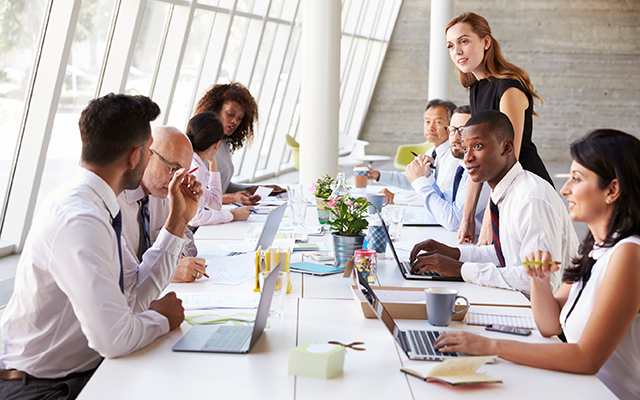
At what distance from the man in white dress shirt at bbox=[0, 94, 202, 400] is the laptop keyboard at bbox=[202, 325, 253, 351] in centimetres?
13

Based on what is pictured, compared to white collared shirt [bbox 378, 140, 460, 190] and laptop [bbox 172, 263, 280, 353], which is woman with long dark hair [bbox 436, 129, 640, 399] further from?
white collared shirt [bbox 378, 140, 460, 190]

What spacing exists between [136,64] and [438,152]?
3490 millimetres

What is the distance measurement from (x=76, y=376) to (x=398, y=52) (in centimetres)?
1535

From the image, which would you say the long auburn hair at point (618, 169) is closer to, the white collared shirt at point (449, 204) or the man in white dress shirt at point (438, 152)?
the white collared shirt at point (449, 204)

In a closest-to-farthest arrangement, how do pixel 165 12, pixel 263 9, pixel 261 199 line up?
pixel 261 199 < pixel 165 12 < pixel 263 9

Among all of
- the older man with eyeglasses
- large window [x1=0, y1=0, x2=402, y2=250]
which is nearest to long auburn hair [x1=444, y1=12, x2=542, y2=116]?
the older man with eyeglasses

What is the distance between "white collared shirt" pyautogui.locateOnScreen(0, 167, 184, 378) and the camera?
1.51m

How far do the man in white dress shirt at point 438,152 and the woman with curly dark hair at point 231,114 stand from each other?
1000mm

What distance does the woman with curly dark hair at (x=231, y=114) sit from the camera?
4211 millimetres

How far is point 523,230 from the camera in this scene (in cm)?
235

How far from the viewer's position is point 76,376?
1.72 m

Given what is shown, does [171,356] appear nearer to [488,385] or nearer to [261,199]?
[488,385]

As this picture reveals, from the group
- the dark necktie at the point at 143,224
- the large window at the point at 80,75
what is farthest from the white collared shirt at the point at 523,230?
the large window at the point at 80,75

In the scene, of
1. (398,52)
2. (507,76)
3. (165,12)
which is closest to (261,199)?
(507,76)
